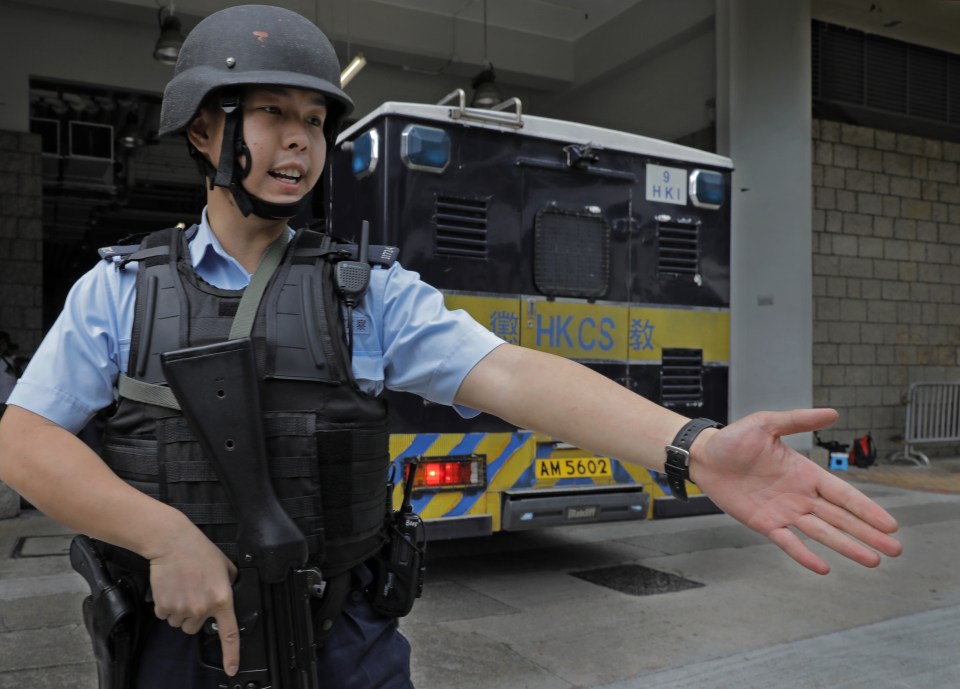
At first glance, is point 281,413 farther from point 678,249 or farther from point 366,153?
point 678,249

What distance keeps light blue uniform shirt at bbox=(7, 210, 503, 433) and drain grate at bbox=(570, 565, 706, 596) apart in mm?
3851

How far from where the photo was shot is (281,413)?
A: 1404mm

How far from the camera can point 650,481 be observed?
544 centimetres

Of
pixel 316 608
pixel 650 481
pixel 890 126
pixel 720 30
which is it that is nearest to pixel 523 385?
pixel 316 608

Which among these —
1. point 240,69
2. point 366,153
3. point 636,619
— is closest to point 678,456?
point 240,69

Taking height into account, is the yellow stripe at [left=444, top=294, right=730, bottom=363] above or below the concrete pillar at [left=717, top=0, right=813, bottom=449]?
below

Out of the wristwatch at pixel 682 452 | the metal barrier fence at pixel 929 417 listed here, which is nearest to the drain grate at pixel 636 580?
the wristwatch at pixel 682 452

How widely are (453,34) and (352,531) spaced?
1154cm

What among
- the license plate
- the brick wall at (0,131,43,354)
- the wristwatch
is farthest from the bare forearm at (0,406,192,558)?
the brick wall at (0,131,43,354)

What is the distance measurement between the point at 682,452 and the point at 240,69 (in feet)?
3.14

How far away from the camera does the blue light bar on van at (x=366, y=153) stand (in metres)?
4.83

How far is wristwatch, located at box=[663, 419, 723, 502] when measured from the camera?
1.32 meters

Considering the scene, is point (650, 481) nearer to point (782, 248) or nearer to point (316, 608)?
point (316, 608)

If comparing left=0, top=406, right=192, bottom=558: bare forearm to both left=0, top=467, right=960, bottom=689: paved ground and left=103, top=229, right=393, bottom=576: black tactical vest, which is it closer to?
left=103, top=229, right=393, bottom=576: black tactical vest
